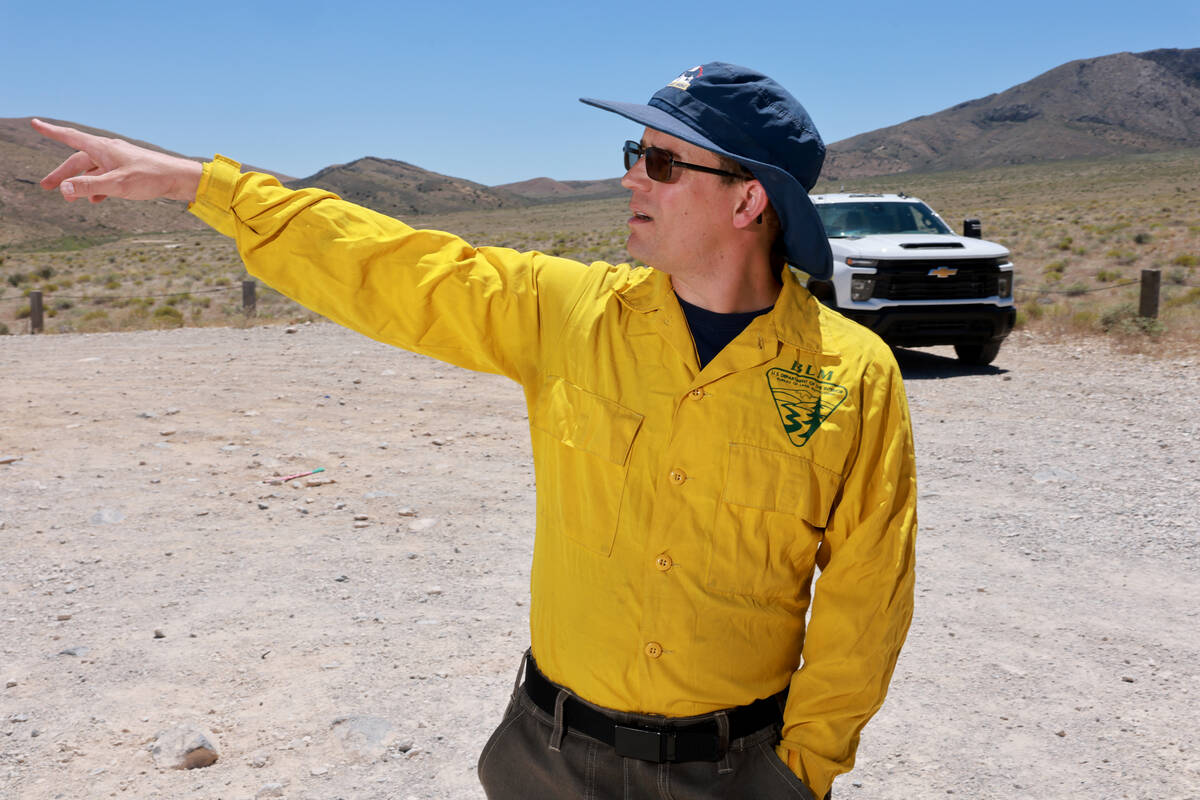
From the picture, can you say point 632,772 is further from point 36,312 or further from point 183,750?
point 36,312

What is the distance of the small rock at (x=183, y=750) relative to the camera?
3359 mm

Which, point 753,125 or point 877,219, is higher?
point 877,219

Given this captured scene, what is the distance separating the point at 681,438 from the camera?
1767 millimetres

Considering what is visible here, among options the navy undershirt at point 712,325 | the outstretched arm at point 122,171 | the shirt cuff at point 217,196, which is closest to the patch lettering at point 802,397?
the navy undershirt at point 712,325

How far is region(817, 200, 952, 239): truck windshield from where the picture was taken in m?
11.8

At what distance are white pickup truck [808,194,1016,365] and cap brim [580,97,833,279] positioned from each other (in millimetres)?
8605

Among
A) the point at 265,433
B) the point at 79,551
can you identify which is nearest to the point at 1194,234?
the point at 265,433

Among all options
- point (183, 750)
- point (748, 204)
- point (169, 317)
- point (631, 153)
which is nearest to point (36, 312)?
point (169, 317)

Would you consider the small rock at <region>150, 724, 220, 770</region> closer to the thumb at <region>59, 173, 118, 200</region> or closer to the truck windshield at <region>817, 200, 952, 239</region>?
the thumb at <region>59, 173, 118, 200</region>

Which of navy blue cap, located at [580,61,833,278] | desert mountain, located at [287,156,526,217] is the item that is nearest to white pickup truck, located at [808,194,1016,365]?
navy blue cap, located at [580,61,833,278]

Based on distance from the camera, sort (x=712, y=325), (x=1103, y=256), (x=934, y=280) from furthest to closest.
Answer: (x=1103, y=256) → (x=934, y=280) → (x=712, y=325)

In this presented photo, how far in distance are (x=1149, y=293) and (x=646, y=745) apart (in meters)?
13.1

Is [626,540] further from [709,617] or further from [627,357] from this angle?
[627,357]

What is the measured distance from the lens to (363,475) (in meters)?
6.84
